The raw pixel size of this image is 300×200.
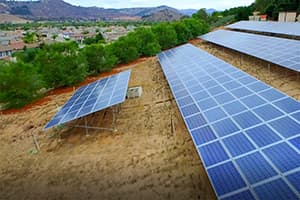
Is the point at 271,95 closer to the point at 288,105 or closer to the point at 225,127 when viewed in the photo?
the point at 288,105

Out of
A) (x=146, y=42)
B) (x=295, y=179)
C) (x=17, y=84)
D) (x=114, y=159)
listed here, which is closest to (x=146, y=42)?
(x=146, y=42)

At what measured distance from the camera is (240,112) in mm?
10266

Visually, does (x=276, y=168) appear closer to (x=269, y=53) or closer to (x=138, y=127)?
(x=138, y=127)

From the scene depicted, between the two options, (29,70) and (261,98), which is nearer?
→ (261,98)

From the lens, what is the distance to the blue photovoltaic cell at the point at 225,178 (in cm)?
687

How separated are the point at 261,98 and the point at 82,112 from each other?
923cm

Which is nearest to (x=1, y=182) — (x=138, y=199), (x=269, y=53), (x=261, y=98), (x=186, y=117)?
(x=138, y=199)

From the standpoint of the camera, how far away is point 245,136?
866 centimetres

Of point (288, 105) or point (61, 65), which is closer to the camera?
point (288, 105)

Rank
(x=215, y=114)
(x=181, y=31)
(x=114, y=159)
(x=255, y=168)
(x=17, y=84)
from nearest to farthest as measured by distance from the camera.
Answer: (x=255, y=168), (x=215, y=114), (x=114, y=159), (x=17, y=84), (x=181, y=31)

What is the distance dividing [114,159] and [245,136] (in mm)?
6209

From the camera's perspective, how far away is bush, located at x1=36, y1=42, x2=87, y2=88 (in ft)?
84.1

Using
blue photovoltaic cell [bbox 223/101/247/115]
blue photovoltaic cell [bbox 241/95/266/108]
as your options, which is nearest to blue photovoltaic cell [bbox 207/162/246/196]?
blue photovoltaic cell [bbox 223/101/247/115]

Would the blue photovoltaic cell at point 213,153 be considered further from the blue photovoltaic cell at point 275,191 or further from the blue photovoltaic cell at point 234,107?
the blue photovoltaic cell at point 234,107
